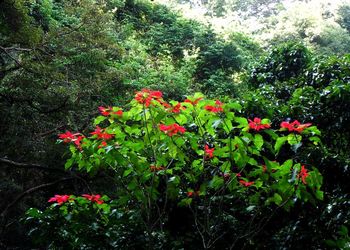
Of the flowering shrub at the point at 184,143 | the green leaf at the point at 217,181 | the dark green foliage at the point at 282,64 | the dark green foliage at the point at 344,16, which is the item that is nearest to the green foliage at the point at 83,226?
the flowering shrub at the point at 184,143

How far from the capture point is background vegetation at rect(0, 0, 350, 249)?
117 inches

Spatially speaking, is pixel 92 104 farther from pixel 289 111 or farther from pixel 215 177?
pixel 215 177

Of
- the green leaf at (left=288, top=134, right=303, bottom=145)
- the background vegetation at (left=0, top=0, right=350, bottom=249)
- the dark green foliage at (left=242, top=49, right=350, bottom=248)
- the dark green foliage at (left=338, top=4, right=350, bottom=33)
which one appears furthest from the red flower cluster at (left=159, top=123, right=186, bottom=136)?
the dark green foliage at (left=338, top=4, right=350, bottom=33)

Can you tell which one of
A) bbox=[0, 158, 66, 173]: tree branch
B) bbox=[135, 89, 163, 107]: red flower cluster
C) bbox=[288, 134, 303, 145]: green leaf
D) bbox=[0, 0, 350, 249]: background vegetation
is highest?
bbox=[288, 134, 303, 145]: green leaf

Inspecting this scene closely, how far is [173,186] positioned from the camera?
2.75 meters

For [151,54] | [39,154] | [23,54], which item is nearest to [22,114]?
[39,154]

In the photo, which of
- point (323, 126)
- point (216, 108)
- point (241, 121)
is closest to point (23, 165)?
point (323, 126)

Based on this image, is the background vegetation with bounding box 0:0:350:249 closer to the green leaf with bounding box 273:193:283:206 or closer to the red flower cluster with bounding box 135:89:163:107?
the green leaf with bounding box 273:193:283:206

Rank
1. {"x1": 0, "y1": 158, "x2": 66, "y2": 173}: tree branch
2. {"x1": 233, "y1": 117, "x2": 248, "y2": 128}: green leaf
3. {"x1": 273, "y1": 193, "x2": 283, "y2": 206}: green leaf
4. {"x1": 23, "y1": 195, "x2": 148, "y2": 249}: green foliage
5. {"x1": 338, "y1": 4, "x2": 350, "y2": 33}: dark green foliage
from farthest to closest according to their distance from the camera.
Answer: {"x1": 338, "y1": 4, "x2": 350, "y2": 33}: dark green foliage → {"x1": 0, "y1": 158, "x2": 66, "y2": 173}: tree branch → {"x1": 23, "y1": 195, "x2": 148, "y2": 249}: green foliage → {"x1": 273, "y1": 193, "x2": 283, "y2": 206}: green leaf → {"x1": 233, "y1": 117, "x2": 248, "y2": 128}: green leaf

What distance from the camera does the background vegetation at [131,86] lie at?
2.97m

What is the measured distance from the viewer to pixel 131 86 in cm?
794

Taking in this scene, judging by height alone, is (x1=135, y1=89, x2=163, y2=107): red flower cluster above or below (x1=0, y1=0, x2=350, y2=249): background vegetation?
above

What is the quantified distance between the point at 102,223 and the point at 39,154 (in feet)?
13.5

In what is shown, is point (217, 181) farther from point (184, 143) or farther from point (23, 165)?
point (23, 165)
